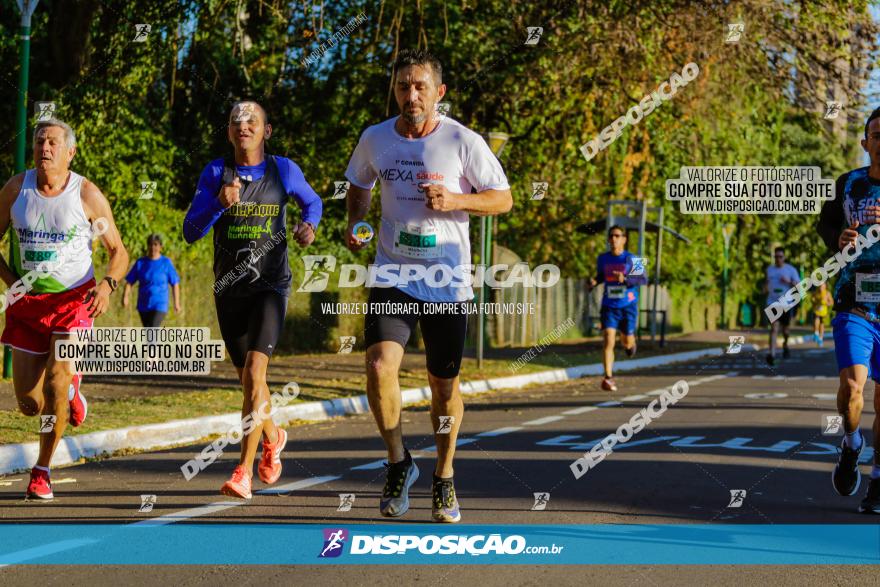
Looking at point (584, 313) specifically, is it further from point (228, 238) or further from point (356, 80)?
point (228, 238)

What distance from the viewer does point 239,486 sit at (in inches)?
284

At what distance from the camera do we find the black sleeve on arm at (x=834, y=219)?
24.5 feet

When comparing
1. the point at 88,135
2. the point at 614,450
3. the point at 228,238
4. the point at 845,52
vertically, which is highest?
the point at 845,52

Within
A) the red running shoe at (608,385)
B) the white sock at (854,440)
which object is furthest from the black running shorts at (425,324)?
the red running shoe at (608,385)

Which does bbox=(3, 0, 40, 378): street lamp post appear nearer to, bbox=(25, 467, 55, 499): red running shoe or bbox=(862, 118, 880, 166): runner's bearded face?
bbox=(25, 467, 55, 499): red running shoe

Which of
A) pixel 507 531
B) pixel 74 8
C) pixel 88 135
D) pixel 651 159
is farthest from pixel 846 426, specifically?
pixel 651 159

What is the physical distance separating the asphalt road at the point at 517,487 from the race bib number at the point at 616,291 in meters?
3.55

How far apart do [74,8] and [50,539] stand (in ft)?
44.3

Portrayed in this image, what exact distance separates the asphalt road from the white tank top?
130 cm

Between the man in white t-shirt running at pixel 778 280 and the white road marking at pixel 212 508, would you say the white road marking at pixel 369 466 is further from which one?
the man in white t-shirt running at pixel 778 280

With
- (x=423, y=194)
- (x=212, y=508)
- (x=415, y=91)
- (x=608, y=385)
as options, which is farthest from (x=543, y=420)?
(x=415, y=91)

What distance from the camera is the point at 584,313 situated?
36.9 metres

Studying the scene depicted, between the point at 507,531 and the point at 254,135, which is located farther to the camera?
the point at 254,135

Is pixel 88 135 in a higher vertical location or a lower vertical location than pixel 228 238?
higher
